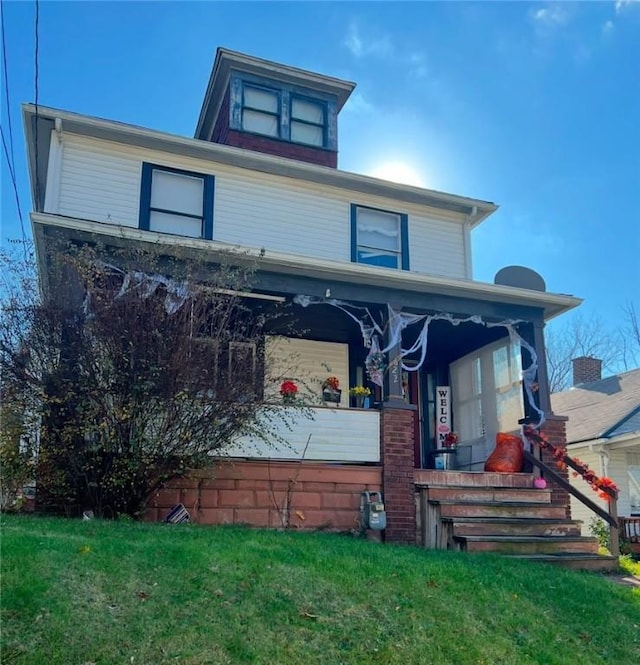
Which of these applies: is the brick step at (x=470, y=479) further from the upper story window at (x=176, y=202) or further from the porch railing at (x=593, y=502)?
the upper story window at (x=176, y=202)

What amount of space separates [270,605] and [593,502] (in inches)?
252

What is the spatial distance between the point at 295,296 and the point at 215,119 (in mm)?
5737

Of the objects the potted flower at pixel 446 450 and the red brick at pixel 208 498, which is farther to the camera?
the potted flower at pixel 446 450

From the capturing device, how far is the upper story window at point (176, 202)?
11.1m

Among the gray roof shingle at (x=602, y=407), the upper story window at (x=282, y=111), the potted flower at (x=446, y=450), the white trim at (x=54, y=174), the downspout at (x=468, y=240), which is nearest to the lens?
the white trim at (x=54, y=174)

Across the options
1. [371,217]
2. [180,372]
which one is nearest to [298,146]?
[371,217]

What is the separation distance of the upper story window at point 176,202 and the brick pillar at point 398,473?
4294mm

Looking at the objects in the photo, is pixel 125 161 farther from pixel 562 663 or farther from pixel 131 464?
pixel 562 663

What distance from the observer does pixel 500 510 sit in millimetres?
9086

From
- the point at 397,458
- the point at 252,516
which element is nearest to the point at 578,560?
the point at 397,458

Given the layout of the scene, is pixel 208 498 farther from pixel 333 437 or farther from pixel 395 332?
pixel 395 332

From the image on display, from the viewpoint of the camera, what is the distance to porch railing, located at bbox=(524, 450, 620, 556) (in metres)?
8.82

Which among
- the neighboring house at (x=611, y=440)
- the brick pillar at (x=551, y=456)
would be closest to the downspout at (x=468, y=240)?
the brick pillar at (x=551, y=456)

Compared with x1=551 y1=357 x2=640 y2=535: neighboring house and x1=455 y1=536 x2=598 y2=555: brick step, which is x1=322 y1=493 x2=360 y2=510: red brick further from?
x1=551 y1=357 x2=640 y2=535: neighboring house
